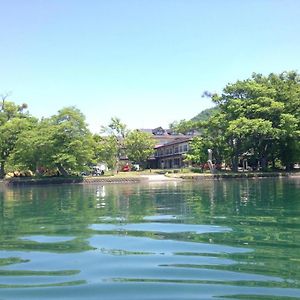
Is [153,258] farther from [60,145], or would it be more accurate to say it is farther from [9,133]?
[9,133]

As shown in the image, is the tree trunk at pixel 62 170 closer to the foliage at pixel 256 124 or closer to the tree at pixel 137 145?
the foliage at pixel 256 124

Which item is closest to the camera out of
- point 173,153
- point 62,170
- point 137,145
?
point 62,170

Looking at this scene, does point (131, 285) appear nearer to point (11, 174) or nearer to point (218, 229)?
point (218, 229)

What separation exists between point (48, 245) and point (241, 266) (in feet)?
12.1

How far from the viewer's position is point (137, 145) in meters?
61.7

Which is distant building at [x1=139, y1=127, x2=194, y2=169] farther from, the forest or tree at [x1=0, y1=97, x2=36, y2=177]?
tree at [x1=0, y1=97, x2=36, y2=177]

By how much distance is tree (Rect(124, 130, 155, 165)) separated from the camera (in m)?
61.4

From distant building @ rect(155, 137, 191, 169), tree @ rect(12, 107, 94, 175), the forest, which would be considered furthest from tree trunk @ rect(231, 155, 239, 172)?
tree @ rect(12, 107, 94, 175)

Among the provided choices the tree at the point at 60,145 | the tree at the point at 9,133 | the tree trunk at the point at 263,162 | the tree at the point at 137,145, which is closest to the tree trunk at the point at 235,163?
the tree trunk at the point at 263,162

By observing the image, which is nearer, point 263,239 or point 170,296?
point 170,296

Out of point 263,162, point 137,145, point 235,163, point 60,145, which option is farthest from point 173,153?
point 60,145

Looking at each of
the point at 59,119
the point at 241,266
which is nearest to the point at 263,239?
the point at 241,266

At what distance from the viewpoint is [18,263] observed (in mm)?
6234

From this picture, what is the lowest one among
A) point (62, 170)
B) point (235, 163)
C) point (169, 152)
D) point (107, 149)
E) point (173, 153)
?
point (62, 170)
